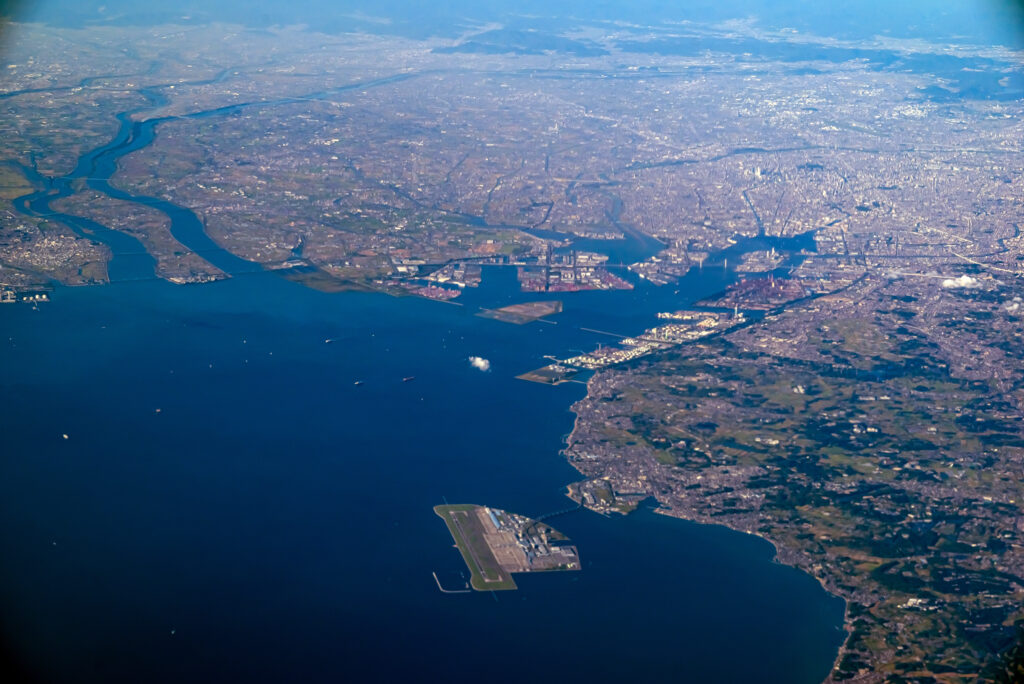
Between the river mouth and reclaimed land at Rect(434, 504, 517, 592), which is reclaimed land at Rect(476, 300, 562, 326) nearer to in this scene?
the river mouth

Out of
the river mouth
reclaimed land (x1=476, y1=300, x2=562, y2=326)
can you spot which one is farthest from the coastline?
reclaimed land (x1=476, y1=300, x2=562, y2=326)

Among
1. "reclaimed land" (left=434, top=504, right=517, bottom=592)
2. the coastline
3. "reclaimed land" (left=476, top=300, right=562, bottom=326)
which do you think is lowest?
the coastline

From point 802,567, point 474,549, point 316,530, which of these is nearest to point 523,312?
point 316,530

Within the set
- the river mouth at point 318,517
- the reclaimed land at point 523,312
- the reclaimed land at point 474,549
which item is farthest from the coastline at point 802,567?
the reclaimed land at point 523,312

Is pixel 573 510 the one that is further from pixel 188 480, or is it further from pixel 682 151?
pixel 682 151

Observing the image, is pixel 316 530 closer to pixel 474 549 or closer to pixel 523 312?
pixel 474 549

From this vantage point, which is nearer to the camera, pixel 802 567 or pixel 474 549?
pixel 474 549

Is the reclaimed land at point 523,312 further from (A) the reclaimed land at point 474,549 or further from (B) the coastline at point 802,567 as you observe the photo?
(A) the reclaimed land at point 474,549
